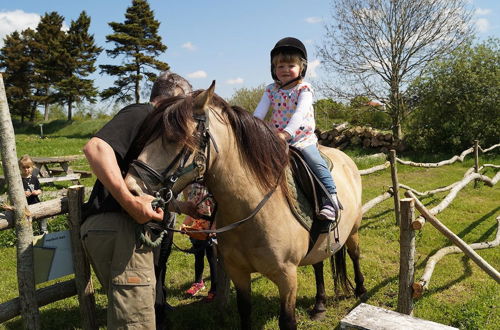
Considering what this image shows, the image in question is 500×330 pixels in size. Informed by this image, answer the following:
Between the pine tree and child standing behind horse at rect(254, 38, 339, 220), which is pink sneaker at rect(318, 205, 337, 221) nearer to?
child standing behind horse at rect(254, 38, 339, 220)

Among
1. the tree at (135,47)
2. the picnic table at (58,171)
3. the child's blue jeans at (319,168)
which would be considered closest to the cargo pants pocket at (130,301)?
the child's blue jeans at (319,168)

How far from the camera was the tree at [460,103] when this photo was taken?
1259 cm

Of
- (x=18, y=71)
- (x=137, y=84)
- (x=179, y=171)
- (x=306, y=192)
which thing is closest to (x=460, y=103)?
(x=306, y=192)

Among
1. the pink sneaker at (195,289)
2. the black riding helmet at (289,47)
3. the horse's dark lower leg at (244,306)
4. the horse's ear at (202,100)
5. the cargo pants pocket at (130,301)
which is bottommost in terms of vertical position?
the pink sneaker at (195,289)

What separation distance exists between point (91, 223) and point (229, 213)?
2.82 ft

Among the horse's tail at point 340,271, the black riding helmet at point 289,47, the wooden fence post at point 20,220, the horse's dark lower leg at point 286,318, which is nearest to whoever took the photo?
the wooden fence post at point 20,220

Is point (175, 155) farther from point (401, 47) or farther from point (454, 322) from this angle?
point (401, 47)

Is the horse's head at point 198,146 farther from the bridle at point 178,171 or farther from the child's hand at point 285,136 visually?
the child's hand at point 285,136

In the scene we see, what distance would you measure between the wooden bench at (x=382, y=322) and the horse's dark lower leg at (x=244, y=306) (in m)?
1.14

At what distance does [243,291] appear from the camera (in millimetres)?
3018

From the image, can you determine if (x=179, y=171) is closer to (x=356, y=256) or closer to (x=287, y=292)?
(x=287, y=292)

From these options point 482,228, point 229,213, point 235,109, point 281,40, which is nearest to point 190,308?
point 229,213

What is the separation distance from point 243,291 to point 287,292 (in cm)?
47

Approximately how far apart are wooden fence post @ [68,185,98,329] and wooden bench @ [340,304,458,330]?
6.39 feet
